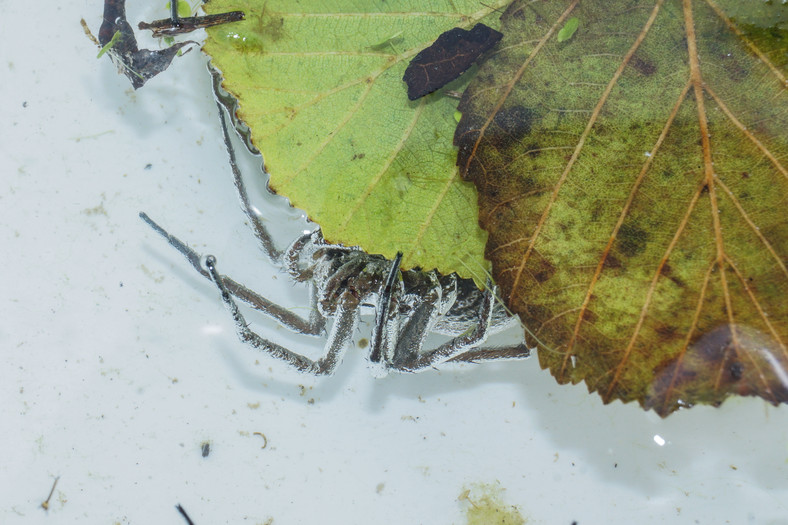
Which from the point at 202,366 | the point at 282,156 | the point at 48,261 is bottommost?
the point at 202,366

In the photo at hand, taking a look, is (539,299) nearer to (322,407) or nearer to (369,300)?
(369,300)

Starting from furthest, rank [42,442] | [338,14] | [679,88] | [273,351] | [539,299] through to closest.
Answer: [42,442], [273,351], [338,14], [539,299], [679,88]

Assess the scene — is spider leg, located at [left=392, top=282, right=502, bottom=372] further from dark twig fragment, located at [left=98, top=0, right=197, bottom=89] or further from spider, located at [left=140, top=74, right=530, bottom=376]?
dark twig fragment, located at [left=98, top=0, right=197, bottom=89]

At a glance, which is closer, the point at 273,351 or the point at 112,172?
the point at 273,351

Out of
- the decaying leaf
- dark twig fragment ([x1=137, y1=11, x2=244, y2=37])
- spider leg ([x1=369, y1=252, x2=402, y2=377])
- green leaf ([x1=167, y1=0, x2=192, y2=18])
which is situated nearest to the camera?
the decaying leaf

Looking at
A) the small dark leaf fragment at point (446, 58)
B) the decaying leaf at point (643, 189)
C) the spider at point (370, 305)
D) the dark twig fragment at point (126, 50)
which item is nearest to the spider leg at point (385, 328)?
the spider at point (370, 305)

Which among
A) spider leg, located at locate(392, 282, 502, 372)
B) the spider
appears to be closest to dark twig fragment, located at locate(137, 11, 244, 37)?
the spider

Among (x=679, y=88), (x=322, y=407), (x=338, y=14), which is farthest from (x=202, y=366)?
(x=679, y=88)
